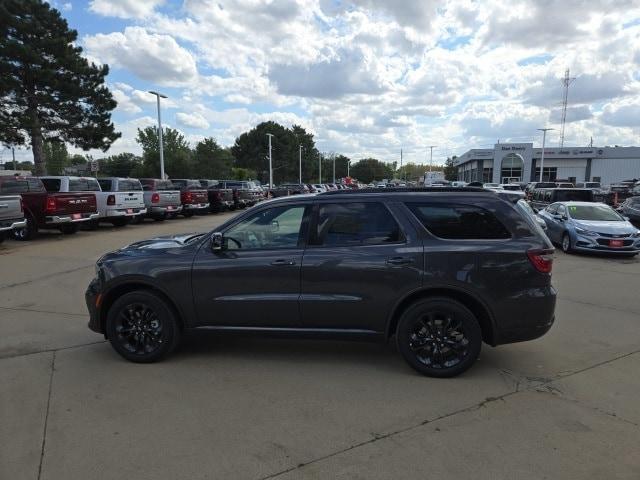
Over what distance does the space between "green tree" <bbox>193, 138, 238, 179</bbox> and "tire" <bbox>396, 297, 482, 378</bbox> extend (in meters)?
66.3

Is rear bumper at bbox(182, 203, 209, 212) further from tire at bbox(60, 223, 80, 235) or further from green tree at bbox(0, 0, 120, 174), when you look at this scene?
green tree at bbox(0, 0, 120, 174)

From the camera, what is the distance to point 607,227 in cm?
A: 1215

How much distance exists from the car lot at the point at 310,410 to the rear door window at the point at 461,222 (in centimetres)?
130

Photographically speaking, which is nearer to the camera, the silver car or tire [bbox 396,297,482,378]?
tire [bbox 396,297,482,378]

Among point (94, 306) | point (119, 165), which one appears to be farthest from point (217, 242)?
point (119, 165)

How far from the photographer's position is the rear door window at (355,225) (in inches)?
Result: 178

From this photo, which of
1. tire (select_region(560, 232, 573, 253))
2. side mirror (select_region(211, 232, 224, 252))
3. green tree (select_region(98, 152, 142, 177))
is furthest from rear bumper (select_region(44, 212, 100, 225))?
green tree (select_region(98, 152, 142, 177))

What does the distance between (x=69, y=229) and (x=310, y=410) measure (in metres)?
14.1

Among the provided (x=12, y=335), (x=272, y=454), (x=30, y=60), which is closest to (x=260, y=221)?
(x=272, y=454)

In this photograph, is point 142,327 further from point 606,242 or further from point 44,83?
point 44,83

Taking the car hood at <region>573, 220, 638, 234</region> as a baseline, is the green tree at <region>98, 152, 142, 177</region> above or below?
above

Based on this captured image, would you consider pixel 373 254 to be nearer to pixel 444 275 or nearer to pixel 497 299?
pixel 444 275

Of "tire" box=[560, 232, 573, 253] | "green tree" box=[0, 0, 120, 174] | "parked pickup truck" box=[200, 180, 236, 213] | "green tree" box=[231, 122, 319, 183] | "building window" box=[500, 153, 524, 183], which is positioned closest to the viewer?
"tire" box=[560, 232, 573, 253]

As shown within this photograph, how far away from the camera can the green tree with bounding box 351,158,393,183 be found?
149 meters
